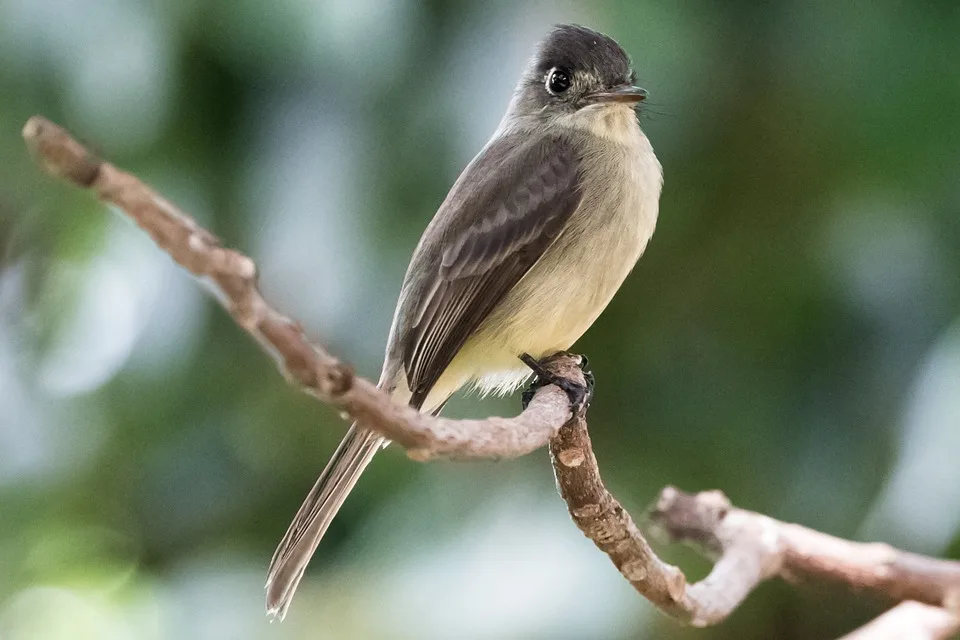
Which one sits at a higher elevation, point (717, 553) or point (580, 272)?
point (580, 272)

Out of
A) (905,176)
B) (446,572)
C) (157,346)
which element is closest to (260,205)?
(157,346)

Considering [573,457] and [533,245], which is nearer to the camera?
[573,457]

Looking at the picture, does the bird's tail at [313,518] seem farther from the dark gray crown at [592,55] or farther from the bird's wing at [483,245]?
the dark gray crown at [592,55]

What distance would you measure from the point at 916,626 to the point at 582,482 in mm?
622

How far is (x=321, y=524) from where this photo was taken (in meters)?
1.72

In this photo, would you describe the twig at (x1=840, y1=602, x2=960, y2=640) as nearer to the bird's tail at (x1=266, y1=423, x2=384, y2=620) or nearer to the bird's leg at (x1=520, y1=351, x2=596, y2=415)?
the bird's leg at (x1=520, y1=351, x2=596, y2=415)

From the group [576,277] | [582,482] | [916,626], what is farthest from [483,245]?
[916,626]

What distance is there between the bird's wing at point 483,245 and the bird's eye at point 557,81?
6.2 inches

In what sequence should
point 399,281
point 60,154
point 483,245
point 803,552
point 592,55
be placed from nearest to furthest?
point 60,154, point 803,552, point 483,245, point 592,55, point 399,281

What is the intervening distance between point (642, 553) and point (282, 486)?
54.0 inches

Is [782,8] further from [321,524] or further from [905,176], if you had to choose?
[321,524]

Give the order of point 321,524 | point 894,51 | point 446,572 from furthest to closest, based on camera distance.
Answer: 1. point 894,51
2. point 446,572
3. point 321,524

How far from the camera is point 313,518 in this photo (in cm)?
172

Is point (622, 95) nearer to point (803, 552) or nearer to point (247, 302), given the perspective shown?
point (803, 552)
